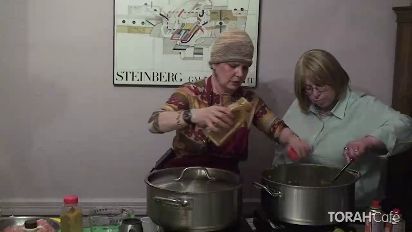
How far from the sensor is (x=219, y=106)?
5.08ft

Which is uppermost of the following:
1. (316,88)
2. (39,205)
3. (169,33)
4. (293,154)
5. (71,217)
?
(169,33)

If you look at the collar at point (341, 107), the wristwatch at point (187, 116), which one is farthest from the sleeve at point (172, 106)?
the collar at point (341, 107)

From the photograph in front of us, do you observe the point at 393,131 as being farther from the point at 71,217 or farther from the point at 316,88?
the point at 71,217

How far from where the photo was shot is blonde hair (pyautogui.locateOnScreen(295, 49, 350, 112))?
1662 mm

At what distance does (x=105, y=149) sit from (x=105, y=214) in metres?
1.02

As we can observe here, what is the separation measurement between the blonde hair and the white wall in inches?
26.4

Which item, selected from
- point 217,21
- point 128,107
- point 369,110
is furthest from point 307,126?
point 128,107

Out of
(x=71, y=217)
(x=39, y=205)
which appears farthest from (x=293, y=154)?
(x=39, y=205)

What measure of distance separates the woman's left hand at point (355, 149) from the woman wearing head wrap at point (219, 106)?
0.14 m

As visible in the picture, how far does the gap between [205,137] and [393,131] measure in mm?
666

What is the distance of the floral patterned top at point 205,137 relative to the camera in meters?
1.68

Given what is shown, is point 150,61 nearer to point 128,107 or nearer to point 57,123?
point 128,107

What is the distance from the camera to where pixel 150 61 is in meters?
2.31

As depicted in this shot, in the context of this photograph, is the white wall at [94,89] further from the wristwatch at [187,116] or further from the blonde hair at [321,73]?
the wristwatch at [187,116]
